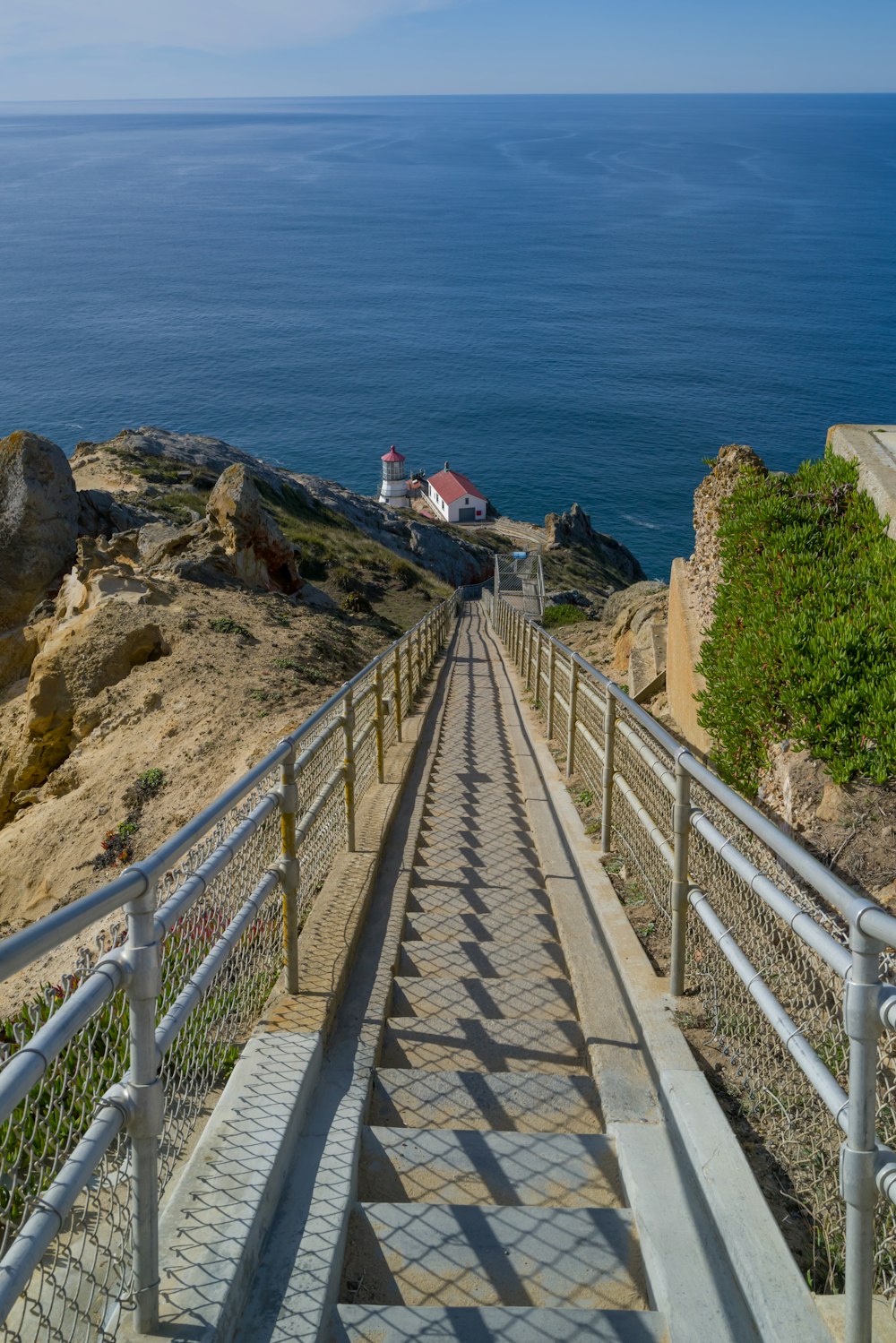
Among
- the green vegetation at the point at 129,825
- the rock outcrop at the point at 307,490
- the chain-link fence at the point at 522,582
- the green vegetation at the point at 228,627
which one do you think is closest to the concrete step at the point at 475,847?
the green vegetation at the point at 129,825

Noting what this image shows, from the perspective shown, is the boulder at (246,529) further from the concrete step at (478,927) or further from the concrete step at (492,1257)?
the concrete step at (492,1257)

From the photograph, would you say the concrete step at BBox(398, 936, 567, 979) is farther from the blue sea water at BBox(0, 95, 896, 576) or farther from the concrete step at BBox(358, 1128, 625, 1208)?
the blue sea water at BBox(0, 95, 896, 576)

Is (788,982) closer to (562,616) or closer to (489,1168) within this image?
(489,1168)

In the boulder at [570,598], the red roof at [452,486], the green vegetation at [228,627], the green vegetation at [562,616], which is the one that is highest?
the green vegetation at [228,627]

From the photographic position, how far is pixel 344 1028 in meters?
4.60

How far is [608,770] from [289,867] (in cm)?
275

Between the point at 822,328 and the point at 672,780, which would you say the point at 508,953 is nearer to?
the point at 672,780

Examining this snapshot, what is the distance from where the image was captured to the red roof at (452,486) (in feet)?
233

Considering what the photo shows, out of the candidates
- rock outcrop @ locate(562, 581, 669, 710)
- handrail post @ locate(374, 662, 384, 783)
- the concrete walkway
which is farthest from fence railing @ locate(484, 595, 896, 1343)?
rock outcrop @ locate(562, 581, 669, 710)

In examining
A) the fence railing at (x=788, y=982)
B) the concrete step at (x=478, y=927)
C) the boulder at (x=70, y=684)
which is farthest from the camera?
the boulder at (x=70, y=684)

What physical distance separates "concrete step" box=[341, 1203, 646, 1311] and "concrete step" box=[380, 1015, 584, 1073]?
1.11 meters

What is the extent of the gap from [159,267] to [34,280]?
20.8 metres

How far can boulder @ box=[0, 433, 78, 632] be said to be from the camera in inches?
729

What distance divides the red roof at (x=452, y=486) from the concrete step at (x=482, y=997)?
66.6m
